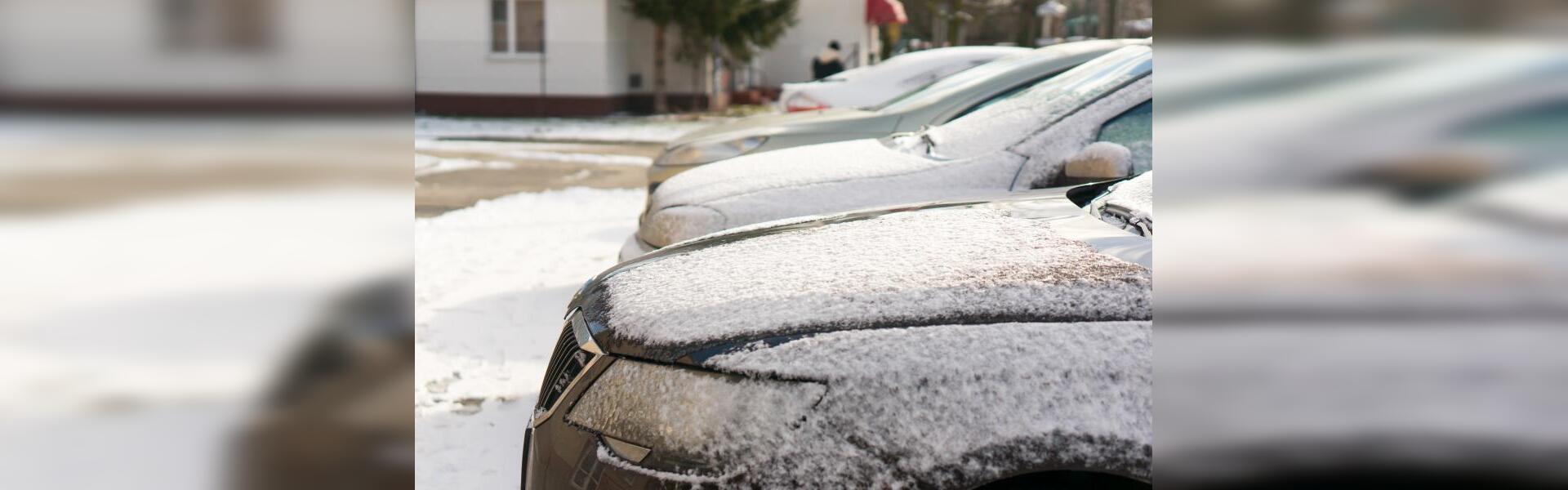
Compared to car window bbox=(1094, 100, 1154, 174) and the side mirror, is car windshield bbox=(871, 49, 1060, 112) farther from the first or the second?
the side mirror

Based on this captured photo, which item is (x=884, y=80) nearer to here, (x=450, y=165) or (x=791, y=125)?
(x=450, y=165)

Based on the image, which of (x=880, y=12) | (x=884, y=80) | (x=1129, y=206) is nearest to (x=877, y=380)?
(x=1129, y=206)

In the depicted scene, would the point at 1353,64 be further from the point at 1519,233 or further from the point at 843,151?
the point at 843,151

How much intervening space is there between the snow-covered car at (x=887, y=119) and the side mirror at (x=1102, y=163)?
2.32 m

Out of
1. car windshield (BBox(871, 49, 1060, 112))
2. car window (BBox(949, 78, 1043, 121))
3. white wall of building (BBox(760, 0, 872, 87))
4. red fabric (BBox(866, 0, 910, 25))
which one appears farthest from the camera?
red fabric (BBox(866, 0, 910, 25))

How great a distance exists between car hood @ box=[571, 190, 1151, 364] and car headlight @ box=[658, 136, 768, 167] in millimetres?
3225

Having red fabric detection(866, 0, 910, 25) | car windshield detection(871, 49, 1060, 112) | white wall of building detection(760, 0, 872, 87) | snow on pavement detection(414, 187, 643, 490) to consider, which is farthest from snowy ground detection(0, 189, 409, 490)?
red fabric detection(866, 0, 910, 25)

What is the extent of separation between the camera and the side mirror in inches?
138

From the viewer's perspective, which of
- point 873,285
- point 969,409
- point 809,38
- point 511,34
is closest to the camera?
point 969,409

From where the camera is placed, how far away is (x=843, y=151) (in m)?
5.09

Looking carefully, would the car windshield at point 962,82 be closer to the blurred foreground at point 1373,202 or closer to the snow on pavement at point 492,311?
the snow on pavement at point 492,311

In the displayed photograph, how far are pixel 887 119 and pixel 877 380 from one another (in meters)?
4.54

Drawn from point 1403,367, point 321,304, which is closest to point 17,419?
point 321,304

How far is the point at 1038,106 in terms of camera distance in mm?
4770
